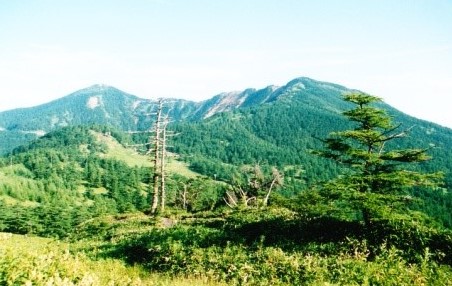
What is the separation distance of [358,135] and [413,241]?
5799 mm

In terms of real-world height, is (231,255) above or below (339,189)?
below

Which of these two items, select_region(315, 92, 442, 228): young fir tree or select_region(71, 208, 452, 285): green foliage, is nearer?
select_region(71, 208, 452, 285): green foliage

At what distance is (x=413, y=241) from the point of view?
1592 cm

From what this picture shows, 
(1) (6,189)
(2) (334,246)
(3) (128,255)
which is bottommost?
(1) (6,189)

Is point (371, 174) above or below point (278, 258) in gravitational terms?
above

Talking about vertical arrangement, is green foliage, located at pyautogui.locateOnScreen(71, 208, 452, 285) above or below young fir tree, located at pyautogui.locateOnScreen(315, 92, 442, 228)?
below

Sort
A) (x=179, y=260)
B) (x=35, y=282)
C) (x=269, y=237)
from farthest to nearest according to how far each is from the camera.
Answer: (x=269, y=237) → (x=179, y=260) → (x=35, y=282)

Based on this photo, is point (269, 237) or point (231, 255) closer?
point (231, 255)

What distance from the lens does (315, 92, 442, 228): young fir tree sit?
17.8 m

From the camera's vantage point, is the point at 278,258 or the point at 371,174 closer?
the point at 278,258

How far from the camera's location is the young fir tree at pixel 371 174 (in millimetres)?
17828

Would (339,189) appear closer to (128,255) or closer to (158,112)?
(128,255)

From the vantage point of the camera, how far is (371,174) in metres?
19.8

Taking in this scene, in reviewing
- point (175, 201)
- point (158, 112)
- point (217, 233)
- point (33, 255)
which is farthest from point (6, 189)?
point (33, 255)
